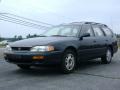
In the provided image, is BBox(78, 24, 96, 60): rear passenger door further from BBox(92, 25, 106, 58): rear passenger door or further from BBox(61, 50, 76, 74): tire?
BBox(61, 50, 76, 74): tire

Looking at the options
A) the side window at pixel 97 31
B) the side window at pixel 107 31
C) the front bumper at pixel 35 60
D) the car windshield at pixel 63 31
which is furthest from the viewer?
the side window at pixel 107 31

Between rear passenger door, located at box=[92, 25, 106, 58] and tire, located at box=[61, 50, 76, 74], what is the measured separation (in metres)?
1.57

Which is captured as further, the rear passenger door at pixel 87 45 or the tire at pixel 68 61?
the rear passenger door at pixel 87 45

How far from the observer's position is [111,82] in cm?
670

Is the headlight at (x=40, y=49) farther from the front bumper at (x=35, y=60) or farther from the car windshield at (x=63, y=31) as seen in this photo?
the car windshield at (x=63, y=31)

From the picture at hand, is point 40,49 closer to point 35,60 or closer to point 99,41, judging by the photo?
point 35,60

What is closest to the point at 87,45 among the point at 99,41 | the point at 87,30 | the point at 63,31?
the point at 87,30

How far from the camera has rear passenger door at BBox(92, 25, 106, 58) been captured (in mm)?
9664

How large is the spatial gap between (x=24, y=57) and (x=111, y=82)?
2301 millimetres

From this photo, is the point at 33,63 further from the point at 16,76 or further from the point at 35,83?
the point at 35,83

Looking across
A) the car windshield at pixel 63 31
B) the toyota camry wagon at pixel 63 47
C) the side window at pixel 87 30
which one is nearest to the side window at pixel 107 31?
the toyota camry wagon at pixel 63 47

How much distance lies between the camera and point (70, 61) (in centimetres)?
812

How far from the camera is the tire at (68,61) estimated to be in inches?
308

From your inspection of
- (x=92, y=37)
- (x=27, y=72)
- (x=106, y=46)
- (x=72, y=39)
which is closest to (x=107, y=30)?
(x=106, y=46)
